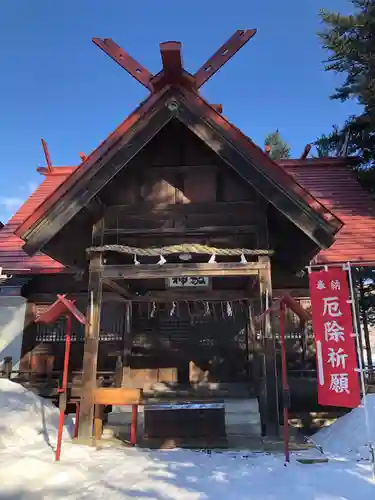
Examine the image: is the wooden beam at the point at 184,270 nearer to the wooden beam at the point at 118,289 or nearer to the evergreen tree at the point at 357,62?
the wooden beam at the point at 118,289

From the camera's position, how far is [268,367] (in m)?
6.71

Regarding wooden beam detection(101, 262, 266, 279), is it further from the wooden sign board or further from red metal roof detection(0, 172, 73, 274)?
red metal roof detection(0, 172, 73, 274)

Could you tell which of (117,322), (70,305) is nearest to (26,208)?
(117,322)

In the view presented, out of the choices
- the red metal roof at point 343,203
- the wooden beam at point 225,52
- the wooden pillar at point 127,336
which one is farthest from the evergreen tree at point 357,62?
the wooden pillar at point 127,336

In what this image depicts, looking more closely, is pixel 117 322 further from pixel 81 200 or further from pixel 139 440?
pixel 81 200

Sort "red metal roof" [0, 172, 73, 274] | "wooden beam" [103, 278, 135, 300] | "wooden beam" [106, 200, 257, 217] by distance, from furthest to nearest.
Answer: "red metal roof" [0, 172, 73, 274], "wooden beam" [103, 278, 135, 300], "wooden beam" [106, 200, 257, 217]

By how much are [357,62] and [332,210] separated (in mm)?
5814

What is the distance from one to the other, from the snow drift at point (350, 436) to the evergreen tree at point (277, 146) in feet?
93.7

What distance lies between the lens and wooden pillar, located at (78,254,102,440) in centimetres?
652

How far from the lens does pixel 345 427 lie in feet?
25.6

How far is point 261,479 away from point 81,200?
4.97m

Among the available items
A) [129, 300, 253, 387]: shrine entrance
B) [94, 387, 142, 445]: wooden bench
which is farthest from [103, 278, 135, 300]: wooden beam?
[94, 387, 142, 445]: wooden bench

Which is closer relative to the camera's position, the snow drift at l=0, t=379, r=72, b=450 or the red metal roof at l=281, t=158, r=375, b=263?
the snow drift at l=0, t=379, r=72, b=450

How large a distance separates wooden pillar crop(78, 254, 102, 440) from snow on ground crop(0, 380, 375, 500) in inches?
15.2
